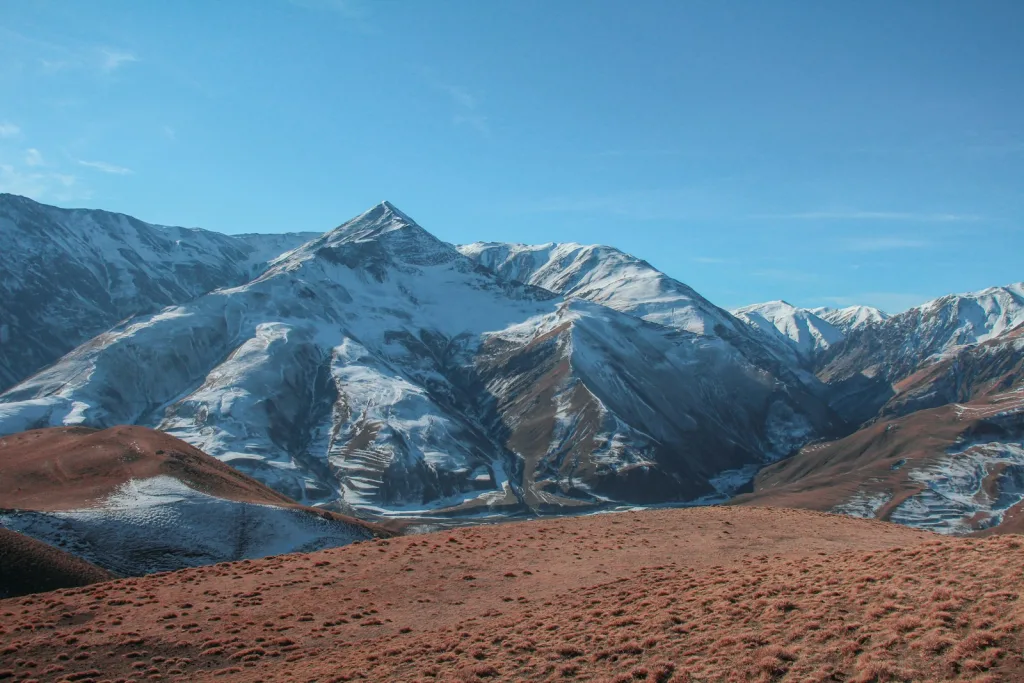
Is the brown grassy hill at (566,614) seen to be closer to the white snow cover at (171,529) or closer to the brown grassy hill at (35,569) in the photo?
the brown grassy hill at (35,569)

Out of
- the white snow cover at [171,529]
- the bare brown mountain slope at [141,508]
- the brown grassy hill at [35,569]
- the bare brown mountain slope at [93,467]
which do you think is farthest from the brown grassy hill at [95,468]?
the brown grassy hill at [35,569]

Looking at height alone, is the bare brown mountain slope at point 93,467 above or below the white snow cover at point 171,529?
above

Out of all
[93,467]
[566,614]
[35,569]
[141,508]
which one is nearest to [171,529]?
[141,508]

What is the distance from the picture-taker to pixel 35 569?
55.2m

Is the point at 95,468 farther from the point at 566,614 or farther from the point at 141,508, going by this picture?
the point at 566,614

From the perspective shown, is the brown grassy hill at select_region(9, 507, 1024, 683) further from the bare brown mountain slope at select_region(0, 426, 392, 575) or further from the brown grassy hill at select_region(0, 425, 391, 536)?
the brown grassy hill at select_region(0, 425, 391, 536)

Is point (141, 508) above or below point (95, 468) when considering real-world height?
below

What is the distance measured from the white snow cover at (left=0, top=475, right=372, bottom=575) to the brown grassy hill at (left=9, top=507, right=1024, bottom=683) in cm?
2485

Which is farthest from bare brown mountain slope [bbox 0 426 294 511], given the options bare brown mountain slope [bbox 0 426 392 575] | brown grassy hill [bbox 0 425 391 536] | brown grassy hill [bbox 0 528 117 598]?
Result: brown grassy hill [bbox 0 528 117 598]

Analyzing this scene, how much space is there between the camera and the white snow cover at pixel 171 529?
69750 mm

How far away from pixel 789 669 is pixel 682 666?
339 centimetres

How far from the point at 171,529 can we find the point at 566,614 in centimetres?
5403

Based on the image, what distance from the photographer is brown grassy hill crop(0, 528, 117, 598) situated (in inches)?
2063

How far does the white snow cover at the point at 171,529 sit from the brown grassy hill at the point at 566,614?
24.9 meters
